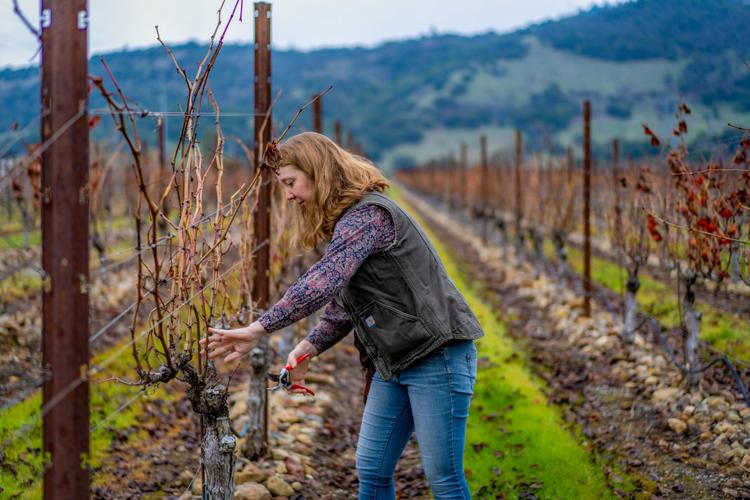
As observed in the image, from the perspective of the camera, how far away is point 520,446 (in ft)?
17.4

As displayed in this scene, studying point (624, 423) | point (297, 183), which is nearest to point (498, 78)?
point (624, 423)

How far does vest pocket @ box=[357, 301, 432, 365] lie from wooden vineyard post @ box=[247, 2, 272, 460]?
1926mm

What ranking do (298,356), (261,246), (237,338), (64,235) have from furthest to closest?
(261,246) < (298,356) < (237,338) < (64,235)

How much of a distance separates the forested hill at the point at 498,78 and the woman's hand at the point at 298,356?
228 centimetres

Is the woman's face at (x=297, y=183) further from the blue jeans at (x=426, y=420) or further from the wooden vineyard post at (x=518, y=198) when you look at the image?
the wooden vineyard post at (x=518, y=198)

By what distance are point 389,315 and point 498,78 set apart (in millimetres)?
128098

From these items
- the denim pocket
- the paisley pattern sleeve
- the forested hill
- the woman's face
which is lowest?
the denim pocket

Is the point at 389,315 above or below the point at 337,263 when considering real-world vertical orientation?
below

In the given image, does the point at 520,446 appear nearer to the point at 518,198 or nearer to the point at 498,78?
the point at 518,198

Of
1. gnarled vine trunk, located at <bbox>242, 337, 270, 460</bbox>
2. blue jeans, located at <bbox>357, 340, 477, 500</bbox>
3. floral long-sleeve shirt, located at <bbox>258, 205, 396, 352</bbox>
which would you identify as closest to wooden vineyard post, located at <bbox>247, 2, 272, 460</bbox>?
gnarled vine trunk, located at <bbox>242, 337, 270, 460</bbox>

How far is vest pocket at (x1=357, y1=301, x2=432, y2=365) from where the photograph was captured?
2631 mm

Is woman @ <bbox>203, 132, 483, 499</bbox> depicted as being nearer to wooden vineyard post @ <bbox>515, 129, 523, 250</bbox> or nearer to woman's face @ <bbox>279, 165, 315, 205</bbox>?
woman's face @ <bbox>279, 165, 315, 205</bbox>

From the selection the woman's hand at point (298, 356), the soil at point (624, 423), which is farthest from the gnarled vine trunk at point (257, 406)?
the soil at point (624, 423)

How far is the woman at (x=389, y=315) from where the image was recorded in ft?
8.56
